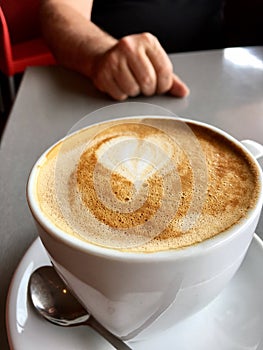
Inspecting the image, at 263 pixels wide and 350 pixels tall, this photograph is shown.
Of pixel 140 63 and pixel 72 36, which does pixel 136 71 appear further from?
pixel 72 36

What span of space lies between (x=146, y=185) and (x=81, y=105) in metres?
0.42

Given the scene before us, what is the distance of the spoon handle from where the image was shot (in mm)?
429

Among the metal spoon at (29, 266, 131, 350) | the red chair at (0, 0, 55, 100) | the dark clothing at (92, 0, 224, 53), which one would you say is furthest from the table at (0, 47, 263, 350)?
the red chair at (0, 0, 55, 100)

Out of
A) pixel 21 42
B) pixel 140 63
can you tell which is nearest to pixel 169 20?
pixel 140 63

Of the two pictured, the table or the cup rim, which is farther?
the table

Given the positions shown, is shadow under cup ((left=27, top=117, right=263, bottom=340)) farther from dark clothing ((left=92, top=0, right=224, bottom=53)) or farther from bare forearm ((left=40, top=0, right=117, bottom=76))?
dark clothing ((left=92, top=0, right=224, bottom=53))

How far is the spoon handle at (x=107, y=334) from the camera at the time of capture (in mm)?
429

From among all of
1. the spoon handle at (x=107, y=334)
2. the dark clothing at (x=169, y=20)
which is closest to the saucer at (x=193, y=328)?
the spoon handle at (x=107, y=334)

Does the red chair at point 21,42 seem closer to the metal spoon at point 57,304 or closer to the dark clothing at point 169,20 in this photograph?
the dark clothing at point 169,20

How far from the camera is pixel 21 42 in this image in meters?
2.01

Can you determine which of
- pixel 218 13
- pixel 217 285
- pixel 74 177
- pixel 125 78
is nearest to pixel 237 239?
pixel 217 285

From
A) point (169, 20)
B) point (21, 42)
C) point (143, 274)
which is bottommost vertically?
point (21, 42)

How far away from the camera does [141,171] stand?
1.50ft

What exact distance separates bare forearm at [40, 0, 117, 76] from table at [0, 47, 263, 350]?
35mm
